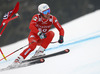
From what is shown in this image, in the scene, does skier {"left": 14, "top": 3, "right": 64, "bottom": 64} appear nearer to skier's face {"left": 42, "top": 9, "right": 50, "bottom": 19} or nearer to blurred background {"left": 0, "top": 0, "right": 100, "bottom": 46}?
skier's face {"left": 42, "top": 9, "right": 50, "bottom": 19}

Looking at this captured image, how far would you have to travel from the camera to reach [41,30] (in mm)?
3883

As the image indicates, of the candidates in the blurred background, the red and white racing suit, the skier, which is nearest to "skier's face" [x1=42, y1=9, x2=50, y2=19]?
the skier

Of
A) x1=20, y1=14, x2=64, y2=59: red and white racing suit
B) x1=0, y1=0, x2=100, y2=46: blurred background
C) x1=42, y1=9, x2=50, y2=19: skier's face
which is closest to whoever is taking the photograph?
x1=42, y1=9, x2=50, y2=19: skier's face

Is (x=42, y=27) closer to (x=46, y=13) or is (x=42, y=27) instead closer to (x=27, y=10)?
(x=46, y=13)

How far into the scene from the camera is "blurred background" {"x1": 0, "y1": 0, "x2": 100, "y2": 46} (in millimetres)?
7141

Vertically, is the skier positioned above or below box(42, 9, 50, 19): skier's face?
below

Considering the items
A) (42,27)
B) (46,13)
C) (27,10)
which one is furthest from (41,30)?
(27,10)

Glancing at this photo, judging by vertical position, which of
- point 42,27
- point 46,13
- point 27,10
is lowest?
point 27,10

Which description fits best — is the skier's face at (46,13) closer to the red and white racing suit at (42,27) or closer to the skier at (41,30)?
the skier at (41,30)

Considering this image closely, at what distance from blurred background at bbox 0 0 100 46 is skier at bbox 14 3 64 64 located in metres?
3.44

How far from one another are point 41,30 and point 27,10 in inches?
139

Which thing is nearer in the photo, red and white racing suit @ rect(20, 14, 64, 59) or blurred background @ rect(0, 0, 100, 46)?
red and white racing suit @ rect(20, 14, 64, 59)

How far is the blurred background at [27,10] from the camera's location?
7141 millimetres

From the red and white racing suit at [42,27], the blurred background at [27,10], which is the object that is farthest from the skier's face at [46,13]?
the blurred background at [27,10]
